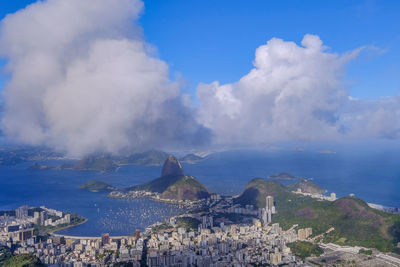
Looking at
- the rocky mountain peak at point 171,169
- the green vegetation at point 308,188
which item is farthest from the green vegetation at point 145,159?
the green vegetation at point 308,188

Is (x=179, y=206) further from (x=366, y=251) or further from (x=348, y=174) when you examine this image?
(x=348, y=174)

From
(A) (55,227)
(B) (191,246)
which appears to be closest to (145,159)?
(A) (55,227)

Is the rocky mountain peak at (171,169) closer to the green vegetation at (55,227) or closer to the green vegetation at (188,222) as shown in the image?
the green vegetation at (55,227)

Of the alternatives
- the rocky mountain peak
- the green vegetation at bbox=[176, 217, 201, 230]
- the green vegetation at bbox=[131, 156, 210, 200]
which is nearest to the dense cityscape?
the green vegetation at bbox=[176, 217, 201, 230]

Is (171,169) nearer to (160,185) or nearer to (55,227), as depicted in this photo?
(160,185)

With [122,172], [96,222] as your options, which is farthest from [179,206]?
[122,172]

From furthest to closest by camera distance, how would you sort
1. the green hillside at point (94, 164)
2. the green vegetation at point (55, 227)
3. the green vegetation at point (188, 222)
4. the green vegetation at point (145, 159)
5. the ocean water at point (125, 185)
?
1. the green vegetation at point (145, 159)
2. the green hillside at point (94, 164)
3. the ocean water at point (125, 185)
4. the green vegetation at point (55, 227)
5. the green vegetation at point (188, 222)
